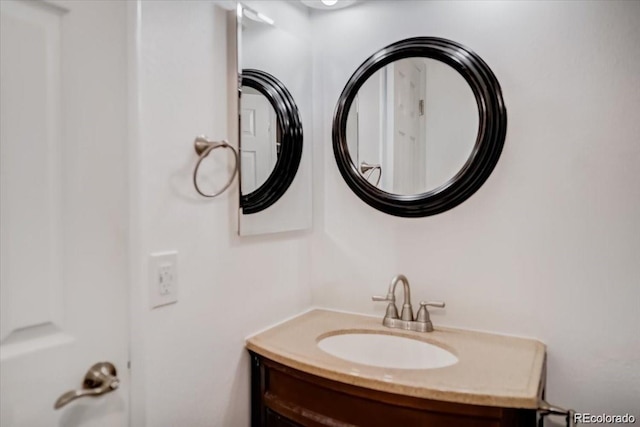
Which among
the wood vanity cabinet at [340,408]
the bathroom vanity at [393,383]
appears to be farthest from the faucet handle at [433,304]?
the wood vanity cabinet at [340,408]

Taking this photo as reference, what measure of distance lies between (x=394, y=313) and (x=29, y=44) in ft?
4.50

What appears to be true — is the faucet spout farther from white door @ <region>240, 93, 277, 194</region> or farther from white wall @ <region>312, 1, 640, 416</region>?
white door @ <region>240, 93, 277, 194</region>

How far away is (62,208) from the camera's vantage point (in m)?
0.91

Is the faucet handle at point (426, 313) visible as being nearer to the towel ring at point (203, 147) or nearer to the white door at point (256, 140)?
the white door at point (256, 140)

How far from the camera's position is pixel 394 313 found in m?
1.57

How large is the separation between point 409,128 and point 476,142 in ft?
0.85

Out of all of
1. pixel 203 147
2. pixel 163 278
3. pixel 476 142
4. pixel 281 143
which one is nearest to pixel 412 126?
pixel 476 142

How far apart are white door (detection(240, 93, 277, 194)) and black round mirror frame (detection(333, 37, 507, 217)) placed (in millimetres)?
321

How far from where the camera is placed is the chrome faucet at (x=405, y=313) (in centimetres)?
151

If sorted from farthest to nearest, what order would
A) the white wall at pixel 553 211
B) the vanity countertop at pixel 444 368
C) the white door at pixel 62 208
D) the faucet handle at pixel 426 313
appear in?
the faucet handle at pixel 426 313, the white wall at pixel 553 211, the vanity countertop at pixel 444 368, the white door at pixel 62 208

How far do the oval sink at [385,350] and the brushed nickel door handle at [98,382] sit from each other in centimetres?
66

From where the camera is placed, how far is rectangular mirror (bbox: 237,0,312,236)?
1407 millimetres

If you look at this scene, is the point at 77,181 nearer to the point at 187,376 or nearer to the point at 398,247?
the point at 187,376

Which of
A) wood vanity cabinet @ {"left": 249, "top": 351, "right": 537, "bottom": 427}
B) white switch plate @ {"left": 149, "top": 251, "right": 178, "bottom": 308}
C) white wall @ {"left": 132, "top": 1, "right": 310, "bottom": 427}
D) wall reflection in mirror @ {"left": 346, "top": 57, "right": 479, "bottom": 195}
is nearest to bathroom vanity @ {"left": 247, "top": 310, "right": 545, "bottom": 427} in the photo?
wood vanity cabinet @ {"left": 249, "top": 351, "right": 537, "bottom": 427}
